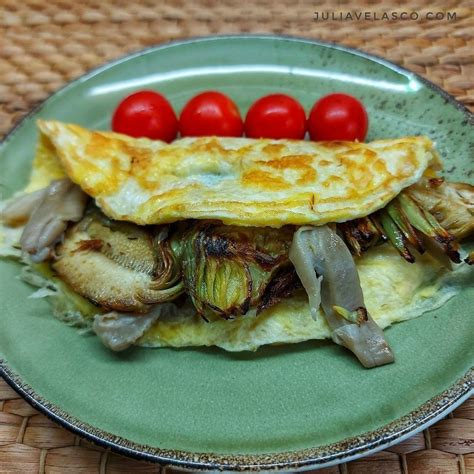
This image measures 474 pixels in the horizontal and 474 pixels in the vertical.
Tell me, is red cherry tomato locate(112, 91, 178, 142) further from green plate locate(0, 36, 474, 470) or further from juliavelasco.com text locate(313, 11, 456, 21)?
juliavelasco.com text locate(313, 11, 456, 21)

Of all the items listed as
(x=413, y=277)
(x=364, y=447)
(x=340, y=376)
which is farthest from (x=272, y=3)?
(x=364, y=447)

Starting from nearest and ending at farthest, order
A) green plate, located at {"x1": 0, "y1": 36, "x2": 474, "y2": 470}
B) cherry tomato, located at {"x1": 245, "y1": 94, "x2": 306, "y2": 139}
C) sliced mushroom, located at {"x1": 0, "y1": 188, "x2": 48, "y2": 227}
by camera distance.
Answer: green plate, located at {"x1": 0, "y1": 36, "x2": 474, "y2": 470} < sliced mushroom, located at {"x1": 0, "y1": 188, "x2": 48, "y2": 227} < cherry tomato, located at {"x1": 245, "y1": 94, "x2": 306, "y2": 139}

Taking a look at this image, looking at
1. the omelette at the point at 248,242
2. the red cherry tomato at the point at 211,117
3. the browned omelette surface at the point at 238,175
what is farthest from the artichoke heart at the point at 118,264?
the red cherry tomato at the point at 211,117

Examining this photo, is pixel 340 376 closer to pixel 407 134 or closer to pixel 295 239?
pixel 295 239

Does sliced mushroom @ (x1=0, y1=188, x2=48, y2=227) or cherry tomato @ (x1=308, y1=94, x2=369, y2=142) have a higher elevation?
cherry tomato @ (x1=308, y1=94, x2=369, y2=142)

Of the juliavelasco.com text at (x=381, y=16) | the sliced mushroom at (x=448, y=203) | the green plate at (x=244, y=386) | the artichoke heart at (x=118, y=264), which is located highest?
the juliavelasco.com text at (x=381, y=16)

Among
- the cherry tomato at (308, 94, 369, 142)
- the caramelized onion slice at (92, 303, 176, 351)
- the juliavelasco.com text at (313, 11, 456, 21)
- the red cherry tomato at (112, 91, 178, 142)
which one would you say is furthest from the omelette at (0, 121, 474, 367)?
the juliavelasco.com text at (313, 11, 456, 21)

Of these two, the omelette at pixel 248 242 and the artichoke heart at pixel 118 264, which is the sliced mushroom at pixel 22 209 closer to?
the omelette at pixel 248 242
